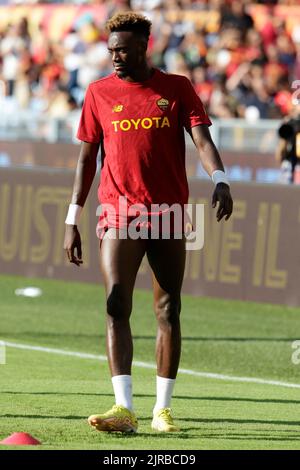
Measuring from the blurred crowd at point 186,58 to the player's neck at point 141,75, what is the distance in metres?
12.1

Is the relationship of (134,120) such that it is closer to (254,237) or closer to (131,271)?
(131,271)

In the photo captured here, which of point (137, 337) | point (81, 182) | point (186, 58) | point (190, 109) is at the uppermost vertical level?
point (190, 109)

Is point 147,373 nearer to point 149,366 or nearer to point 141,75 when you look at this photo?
point 149,366

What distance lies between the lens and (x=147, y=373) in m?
10.8

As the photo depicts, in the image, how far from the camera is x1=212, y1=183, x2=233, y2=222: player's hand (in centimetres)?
735

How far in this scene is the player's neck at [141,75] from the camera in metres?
7.67

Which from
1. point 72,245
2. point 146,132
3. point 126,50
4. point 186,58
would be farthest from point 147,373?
point 186,58

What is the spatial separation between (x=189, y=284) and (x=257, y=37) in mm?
7360

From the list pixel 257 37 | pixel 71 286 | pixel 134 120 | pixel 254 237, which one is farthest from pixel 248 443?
pixel 257 37

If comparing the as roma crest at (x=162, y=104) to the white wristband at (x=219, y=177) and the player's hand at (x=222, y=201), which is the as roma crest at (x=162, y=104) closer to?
the white wristband at (x=219, y=177)

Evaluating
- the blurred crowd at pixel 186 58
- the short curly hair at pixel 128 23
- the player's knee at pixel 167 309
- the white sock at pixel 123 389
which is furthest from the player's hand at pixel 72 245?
the blurred crowd at pixel 186 58

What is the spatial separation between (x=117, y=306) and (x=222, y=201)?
0.85 m
